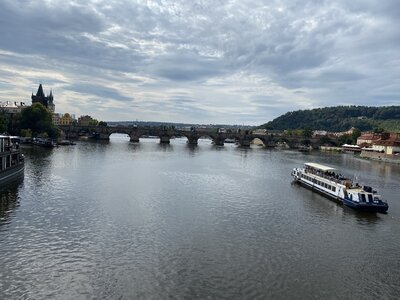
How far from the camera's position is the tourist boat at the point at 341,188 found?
49.5m

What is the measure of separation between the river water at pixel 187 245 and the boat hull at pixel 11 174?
4.71ft

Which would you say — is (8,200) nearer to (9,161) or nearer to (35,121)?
(9,161)

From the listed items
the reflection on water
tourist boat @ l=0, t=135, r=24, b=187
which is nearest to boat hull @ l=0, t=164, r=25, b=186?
tourist boat @ l=0, t=135, r=24, b=187

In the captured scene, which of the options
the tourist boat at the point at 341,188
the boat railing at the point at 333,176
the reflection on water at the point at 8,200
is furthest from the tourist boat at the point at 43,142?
the boat railing at the point at 333,176

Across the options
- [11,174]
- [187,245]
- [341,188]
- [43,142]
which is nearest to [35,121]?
Answer: [43,142]

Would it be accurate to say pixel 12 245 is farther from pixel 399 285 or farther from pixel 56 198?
pixel 399 285

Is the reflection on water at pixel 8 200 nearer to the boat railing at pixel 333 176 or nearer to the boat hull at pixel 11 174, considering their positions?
the boat hull at pixel 11 174

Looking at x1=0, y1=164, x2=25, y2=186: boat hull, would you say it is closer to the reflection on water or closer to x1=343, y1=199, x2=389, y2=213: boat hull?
the reflection on water

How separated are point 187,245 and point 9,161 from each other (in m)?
38.7

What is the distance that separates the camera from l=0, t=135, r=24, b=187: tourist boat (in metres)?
55.8

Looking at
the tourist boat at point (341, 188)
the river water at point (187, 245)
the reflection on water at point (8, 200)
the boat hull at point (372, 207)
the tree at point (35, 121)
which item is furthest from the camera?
the tree at point (35, 121)

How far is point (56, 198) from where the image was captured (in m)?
48.5

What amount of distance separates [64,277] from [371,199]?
38.6 metres

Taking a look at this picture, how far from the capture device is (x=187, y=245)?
107ft
